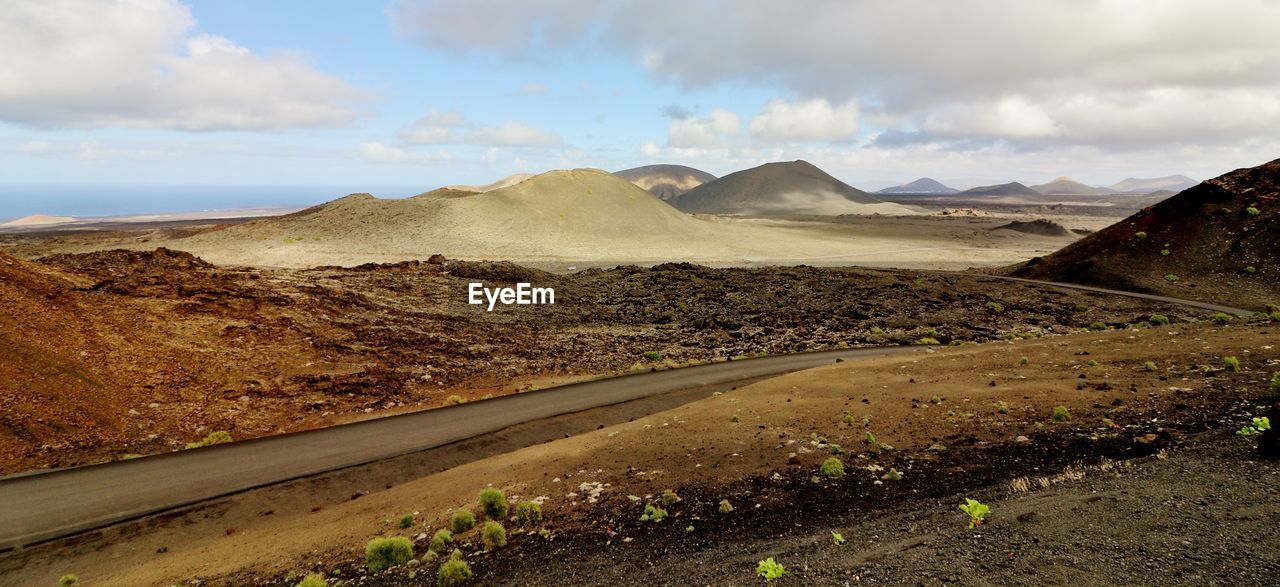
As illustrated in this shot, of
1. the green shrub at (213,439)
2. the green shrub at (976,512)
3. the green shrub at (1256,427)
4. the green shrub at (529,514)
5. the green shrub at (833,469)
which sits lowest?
the green shrub at (213,439)

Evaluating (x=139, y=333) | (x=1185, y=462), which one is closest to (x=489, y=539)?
(x=1185, y=462)

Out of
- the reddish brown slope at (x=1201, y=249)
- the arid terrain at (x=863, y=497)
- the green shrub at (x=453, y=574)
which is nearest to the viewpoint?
the arid terrain at (x=863, y=497)

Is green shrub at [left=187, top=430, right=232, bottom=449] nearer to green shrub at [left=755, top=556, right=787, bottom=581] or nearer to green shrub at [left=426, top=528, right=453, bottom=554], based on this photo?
green shrub at [left=426, top=528, right=453, bottom=554]

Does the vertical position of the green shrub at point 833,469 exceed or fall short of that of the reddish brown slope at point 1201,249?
it falls short

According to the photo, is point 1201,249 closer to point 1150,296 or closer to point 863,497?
point 1150,296

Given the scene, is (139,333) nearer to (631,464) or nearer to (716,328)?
(631,464)

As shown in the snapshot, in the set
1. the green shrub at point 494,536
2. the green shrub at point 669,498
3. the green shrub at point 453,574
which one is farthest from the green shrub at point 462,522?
the green shrub at point 669,498

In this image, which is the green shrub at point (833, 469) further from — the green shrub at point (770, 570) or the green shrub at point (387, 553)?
the green shrub at point (387, 553)

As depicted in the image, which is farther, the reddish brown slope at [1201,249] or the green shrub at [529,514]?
the reddish brown slope at [1201,249]
